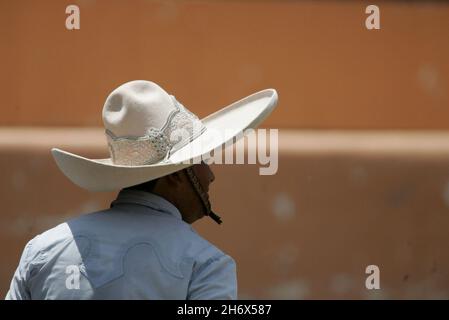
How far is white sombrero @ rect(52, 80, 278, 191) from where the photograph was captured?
1.67 m

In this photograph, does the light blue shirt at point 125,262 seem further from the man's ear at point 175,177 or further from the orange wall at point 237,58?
the orange wall at point 237,58

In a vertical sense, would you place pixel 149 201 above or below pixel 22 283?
above

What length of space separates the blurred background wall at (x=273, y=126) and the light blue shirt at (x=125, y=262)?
133 cm

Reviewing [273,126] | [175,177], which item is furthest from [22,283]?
[273,126]

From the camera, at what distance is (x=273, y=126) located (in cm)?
302

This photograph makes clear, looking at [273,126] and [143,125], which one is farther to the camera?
[273,126]

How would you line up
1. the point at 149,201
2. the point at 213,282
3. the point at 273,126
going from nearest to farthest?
the point at 213,282 < the point at 149,201 < the point at 273,126

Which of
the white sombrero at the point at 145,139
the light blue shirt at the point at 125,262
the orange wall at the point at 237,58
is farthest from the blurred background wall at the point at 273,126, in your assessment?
the light blue shirt at the point at 125,262

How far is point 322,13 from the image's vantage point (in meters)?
3.08

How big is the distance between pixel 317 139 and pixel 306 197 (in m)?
0.20

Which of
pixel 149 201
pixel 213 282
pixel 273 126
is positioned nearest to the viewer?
pixel 213 282

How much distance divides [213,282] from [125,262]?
0.16 metres

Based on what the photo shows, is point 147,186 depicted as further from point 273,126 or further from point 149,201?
point 273,126

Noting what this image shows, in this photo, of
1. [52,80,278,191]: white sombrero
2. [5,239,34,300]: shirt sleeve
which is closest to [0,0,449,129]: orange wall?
[52,80,278,191]: white sombrero
